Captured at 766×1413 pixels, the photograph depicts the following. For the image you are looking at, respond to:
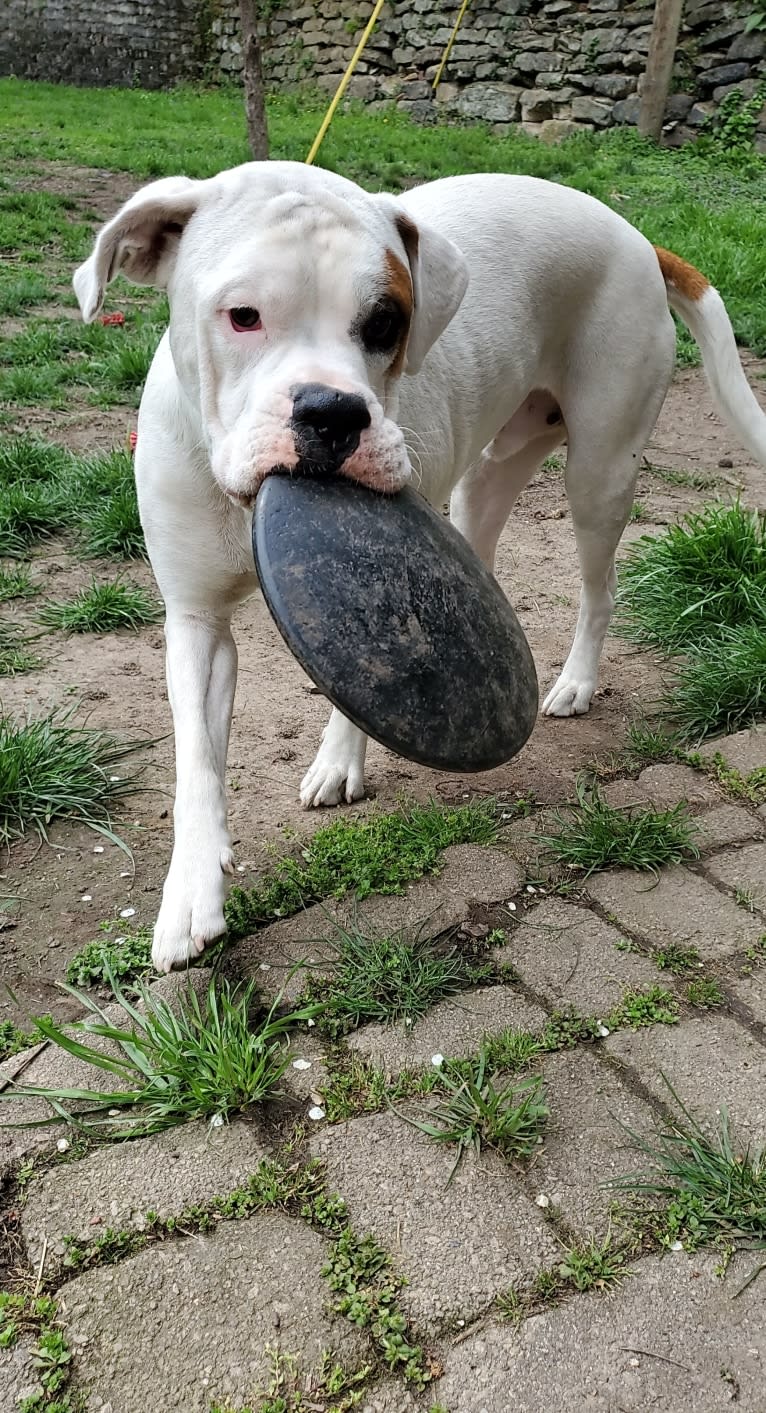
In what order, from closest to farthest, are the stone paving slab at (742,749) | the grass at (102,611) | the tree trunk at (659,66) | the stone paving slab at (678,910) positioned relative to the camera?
the stone paving slab at (678,910) < the stone paving slab at (742,749) < the grass at (102,611) < the tree trunk at (659,66)

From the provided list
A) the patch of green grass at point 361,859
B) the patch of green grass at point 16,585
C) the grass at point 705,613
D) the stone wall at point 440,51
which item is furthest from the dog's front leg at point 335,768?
the stone wall at point 440,51

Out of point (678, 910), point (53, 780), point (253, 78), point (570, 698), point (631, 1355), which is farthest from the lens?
point (253, 78)

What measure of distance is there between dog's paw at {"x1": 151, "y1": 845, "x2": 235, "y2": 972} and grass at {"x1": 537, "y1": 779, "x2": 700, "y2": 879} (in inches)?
36.2

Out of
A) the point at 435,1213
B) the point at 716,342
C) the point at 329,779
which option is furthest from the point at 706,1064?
the point at 716,342

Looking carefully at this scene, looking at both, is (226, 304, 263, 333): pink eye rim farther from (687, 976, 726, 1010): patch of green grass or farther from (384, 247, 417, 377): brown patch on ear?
(687, 976, 726, 1010): patch of green grass

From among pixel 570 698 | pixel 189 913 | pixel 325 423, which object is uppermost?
pixel 325 423

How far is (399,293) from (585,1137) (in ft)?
5.35

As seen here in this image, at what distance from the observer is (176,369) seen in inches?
96.7

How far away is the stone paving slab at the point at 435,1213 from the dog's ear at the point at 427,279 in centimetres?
162

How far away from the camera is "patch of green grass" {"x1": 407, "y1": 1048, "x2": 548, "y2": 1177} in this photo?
1937 mm

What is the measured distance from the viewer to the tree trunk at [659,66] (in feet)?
40.4

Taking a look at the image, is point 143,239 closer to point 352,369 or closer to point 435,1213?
point 352,369

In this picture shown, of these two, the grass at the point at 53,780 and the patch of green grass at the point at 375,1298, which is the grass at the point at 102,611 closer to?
the grass at the point at 53,780

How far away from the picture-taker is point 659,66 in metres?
12.7
